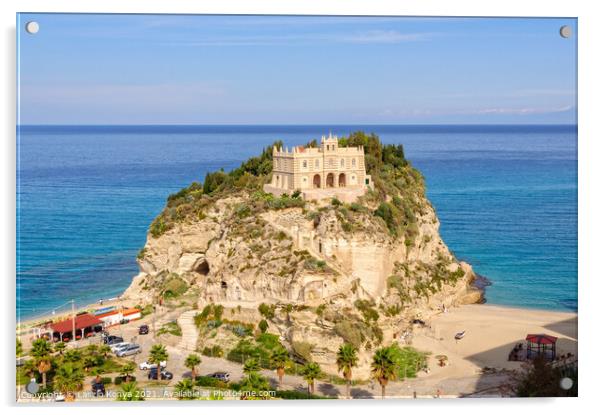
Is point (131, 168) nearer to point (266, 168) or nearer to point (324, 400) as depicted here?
point (266, 168)

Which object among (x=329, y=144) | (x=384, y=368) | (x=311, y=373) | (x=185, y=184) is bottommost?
(x=311, y=373)

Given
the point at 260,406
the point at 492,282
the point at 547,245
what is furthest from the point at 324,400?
the point at 547,245

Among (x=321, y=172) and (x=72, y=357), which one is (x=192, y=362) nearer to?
(x=72, y=357)

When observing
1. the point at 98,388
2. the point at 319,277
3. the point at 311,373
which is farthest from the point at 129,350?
the point at 311,373

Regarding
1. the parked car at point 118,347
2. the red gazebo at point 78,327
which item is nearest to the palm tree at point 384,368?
the parked car at point 118,347

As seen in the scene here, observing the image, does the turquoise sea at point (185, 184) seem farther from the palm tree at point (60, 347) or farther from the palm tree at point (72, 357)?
the palm tree at point (72, 357)

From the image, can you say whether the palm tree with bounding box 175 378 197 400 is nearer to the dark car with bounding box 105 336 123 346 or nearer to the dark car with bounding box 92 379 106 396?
the dark car with bounding box 92 379 106 396

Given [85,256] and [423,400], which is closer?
[423,400]
